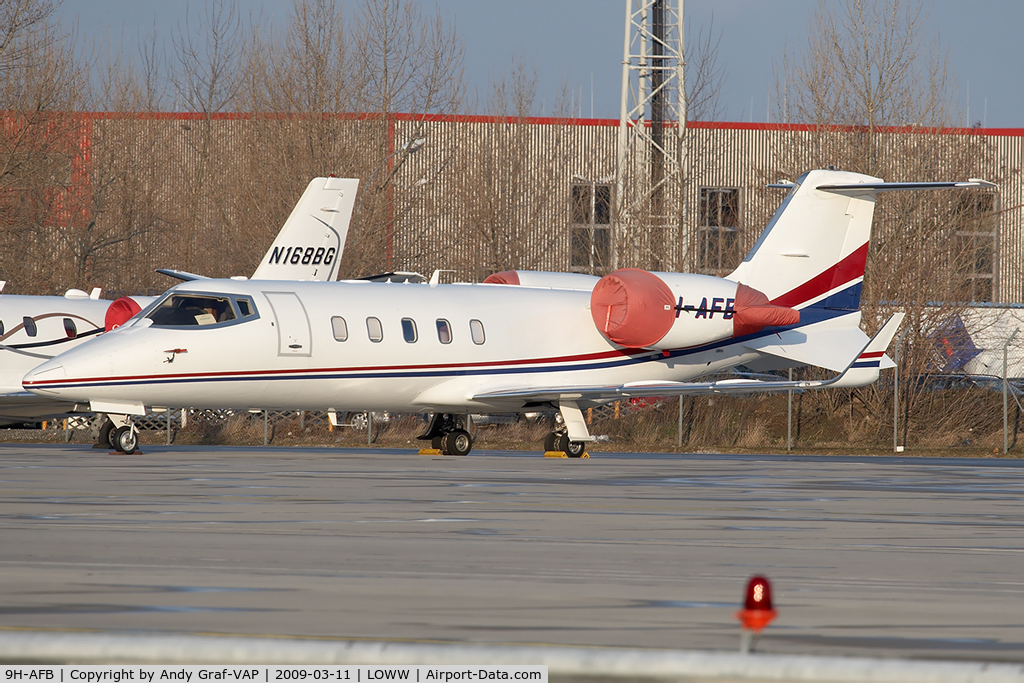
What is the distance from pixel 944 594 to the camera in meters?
8.56

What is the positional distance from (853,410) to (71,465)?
2288 cm

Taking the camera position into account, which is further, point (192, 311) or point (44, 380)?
point (192, 311)

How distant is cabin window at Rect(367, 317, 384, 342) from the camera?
2344 cm

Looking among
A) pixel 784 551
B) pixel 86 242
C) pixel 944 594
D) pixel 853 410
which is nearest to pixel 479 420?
pixel 853 410

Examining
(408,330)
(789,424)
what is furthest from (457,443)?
(789,424)

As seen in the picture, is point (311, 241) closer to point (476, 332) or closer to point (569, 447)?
point (476, 332)

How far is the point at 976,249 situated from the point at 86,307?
934 inches

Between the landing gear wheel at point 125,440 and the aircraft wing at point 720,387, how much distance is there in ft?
19.0

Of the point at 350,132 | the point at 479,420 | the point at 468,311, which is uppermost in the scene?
the point at 350,132

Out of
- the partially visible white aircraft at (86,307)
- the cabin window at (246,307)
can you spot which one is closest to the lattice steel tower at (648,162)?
the partially visible white aircraft at (86,307)

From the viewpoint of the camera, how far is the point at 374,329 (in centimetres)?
2352

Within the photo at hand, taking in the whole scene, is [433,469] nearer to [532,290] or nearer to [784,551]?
[532,290]

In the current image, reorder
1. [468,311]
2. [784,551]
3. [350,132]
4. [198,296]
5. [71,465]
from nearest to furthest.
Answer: [784,551], [71,465], [198,296], [468,311], [350,132]

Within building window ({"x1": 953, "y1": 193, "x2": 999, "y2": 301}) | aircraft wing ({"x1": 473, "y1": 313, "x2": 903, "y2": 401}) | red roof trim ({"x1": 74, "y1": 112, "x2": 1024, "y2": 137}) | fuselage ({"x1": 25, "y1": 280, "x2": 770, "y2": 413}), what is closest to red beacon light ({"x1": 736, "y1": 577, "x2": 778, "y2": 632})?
fuselage ({"x1": 25, "y1": 280, "x2": 770, "y2": 413})
